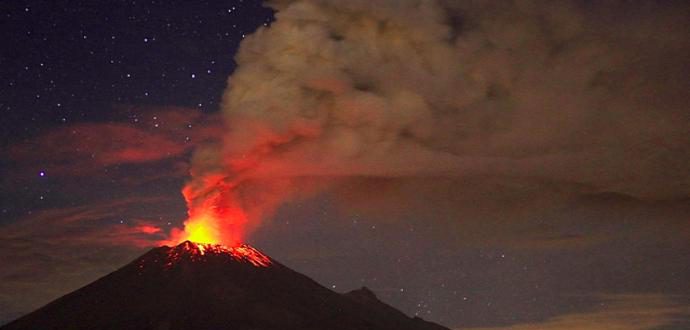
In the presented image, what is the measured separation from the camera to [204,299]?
105312mm

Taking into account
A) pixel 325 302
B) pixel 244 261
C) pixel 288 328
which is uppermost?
pixel 244 261

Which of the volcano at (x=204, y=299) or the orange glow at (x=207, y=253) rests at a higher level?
the orange glow at (x=207, y=253)

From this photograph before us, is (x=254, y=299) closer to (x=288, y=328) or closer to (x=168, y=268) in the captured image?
(x=288, y=328)

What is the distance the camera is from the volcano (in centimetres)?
9762

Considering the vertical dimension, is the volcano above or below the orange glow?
below

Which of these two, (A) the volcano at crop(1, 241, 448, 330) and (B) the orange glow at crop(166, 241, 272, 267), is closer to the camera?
(A) the volcano at crop(1, 241, 448, 330)

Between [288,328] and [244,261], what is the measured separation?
28.2 meters

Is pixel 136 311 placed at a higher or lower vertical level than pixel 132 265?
lower

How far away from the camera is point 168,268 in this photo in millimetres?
118062

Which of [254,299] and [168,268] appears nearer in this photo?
[254,299]

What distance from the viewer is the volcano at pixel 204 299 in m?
97.6

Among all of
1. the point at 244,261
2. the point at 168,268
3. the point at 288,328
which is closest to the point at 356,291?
the point at 244,261

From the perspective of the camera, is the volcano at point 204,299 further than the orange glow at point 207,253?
No

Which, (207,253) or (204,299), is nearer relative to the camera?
(204,299)
